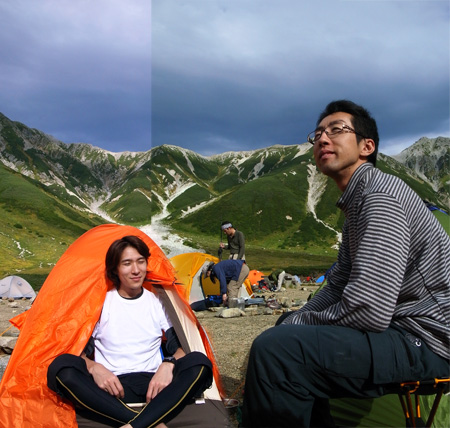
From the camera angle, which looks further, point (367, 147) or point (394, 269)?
point (367, 147)

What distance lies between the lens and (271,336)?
242cm

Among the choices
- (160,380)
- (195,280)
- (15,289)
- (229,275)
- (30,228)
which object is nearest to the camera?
(160,380)

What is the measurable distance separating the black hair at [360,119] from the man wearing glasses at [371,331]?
16.9 inches

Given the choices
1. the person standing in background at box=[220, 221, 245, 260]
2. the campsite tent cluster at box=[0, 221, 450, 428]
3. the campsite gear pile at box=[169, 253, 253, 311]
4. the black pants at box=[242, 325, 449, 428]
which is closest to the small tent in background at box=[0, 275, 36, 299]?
the campsite gear pile at box=[169, 253, 253, 311]

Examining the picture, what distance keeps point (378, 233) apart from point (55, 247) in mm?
63206

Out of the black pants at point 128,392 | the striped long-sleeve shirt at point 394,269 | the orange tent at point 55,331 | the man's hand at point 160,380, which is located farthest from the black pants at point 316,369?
the orange tent at point 55,331

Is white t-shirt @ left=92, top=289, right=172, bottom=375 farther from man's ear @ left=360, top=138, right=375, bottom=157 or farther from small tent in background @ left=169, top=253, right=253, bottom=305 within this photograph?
small tent in background @ left=169, top=253, right=253, bottom=305

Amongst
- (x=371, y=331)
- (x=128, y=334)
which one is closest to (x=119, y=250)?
(x=128, y=334)

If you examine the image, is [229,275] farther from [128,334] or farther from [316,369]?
[316,369]

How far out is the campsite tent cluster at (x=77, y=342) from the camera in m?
3.74

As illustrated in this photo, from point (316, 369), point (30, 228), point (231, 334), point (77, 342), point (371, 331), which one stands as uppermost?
point (30, 228)

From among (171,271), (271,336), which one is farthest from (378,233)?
(171,271)

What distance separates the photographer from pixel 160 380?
415 centimetres

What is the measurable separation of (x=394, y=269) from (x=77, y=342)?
12.2ft
